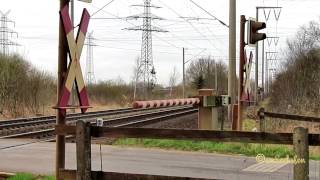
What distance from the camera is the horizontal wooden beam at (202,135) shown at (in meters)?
6.14

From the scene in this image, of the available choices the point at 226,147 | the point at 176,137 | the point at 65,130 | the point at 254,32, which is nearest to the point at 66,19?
the point at 65,130

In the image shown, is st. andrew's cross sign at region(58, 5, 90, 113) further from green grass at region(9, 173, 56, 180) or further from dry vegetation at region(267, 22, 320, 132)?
dry vegetation at region(267, 22, 320, 132)

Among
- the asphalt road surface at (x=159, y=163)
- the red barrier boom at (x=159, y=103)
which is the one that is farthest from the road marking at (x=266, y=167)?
the red barrier boom at (x=159, y=103)

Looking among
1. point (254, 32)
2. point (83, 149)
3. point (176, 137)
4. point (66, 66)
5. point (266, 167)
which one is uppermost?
point (254, 32)

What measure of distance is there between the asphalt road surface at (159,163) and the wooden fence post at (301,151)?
4851 mm

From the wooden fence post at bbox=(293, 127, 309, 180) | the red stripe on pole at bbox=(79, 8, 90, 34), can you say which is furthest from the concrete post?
the wooden fence post at bbox=(293, 127, 309, 180)

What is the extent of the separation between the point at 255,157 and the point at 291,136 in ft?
28.1

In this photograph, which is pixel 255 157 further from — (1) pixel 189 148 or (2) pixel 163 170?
(2) pixel 163 170

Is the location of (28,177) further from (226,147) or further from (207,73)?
(207,73)

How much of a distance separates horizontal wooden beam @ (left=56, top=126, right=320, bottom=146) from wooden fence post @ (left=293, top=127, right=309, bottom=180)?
9 cm

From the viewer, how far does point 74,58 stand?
6.98 m

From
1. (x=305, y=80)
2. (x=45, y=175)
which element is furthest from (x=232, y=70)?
(x=305, y=80)

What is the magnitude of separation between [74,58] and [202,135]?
6.15ft

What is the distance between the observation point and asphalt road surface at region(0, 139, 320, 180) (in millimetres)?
11406
